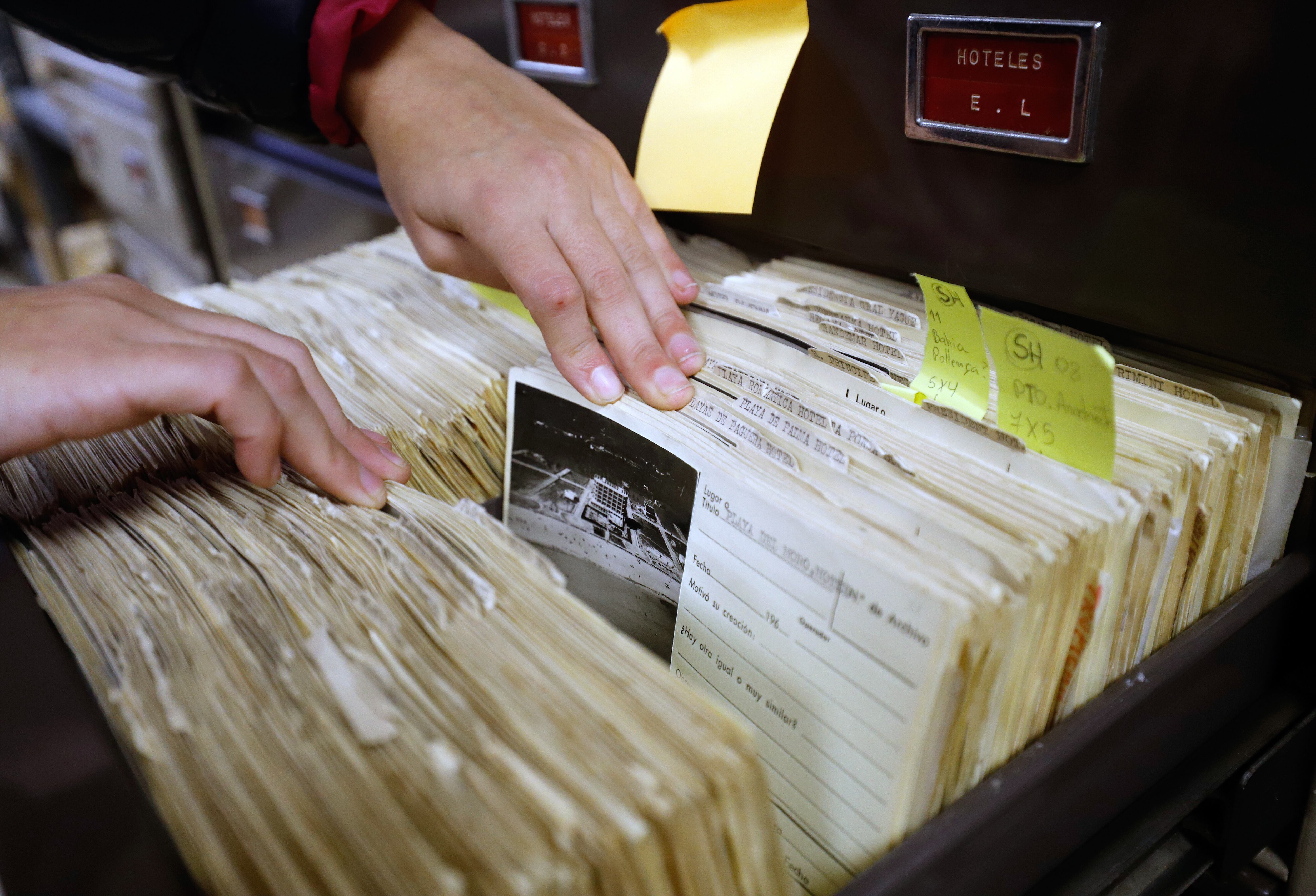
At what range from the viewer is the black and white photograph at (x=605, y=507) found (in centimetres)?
57

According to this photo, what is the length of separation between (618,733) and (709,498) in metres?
0.20

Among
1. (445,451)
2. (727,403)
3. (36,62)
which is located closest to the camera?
(727,403)

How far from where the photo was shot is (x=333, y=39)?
0.78 metres

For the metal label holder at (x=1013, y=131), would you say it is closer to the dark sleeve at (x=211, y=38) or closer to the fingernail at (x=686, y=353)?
the fingernail at (x=686, y=353)

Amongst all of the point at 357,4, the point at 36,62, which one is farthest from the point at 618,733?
the point at 36,62

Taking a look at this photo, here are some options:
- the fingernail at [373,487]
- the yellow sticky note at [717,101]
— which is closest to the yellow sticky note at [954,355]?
the yellow sticky note at [717,101]

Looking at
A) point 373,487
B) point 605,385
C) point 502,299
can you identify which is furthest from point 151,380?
point 502,299

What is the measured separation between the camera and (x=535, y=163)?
27.8 inches

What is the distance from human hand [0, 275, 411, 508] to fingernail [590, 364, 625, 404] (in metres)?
0.16

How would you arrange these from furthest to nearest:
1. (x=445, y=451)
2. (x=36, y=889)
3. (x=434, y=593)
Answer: (x=445, y=451), (x=434, y=593), (x=36, y=889)

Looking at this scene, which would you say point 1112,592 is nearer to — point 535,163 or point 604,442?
point 604,442

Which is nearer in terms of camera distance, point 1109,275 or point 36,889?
point 36,889

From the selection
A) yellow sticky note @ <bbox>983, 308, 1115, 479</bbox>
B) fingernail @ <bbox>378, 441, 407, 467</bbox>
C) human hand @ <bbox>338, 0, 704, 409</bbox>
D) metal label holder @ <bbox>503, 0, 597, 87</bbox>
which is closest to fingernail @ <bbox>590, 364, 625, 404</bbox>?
human hand @ <bbox>338, 0, 704, 409</bbox>

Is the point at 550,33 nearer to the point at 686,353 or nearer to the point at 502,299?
the point at 502,299
